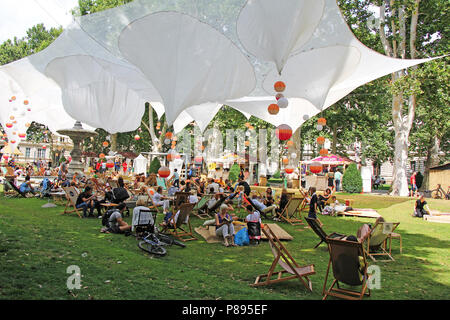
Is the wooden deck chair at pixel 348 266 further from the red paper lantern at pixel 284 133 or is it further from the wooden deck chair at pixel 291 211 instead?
the wooden deck chair at pixel 291 211

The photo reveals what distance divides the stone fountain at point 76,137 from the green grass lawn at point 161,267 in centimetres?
848

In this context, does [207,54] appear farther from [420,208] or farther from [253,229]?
[420,208]

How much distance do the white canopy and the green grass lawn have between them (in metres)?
2.91

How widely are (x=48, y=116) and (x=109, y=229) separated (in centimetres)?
1049

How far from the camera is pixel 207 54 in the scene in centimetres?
683

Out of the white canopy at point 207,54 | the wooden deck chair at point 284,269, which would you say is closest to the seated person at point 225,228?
the wooden deck chair at point 284,269

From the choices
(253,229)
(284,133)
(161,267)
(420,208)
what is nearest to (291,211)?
(253,229)

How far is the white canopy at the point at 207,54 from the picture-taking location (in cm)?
641

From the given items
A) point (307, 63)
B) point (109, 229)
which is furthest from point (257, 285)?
point (307, 63)

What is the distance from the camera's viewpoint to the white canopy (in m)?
6.41

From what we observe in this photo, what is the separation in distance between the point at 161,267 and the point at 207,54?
4320mm

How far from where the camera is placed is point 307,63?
8469 mm
